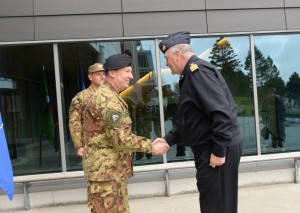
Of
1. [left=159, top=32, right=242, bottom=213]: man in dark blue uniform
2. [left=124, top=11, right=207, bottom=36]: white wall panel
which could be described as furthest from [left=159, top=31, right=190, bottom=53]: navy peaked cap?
[left=124, top=11, right=207, bottom=36]: white wall panel

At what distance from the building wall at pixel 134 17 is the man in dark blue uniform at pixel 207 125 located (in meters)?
Result: 2.87


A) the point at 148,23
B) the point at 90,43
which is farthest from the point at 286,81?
the point at 90,43

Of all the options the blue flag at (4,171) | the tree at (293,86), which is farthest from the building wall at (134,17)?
the blue flag at (4,171)

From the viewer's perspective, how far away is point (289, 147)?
19.9 feet

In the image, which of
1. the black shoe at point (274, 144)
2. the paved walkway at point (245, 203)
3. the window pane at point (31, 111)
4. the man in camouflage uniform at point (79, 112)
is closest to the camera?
the man in camouflage uniform at point (79, 112)

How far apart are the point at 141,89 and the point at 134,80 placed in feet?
0.57

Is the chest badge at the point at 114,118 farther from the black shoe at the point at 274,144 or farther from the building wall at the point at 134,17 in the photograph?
the black shoe at the point at 274,144

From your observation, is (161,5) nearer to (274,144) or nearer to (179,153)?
(179,153)

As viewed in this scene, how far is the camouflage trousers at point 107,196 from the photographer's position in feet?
8.95

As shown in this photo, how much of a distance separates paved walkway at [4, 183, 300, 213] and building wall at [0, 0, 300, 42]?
240 cm

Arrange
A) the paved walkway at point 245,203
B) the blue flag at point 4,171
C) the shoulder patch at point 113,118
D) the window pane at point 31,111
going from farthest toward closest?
1. the window pane at point 31,111
2. the paved walkway at point 245,203
3. the blue flag at point 4,171
4. the shoulder patch at point 113,118

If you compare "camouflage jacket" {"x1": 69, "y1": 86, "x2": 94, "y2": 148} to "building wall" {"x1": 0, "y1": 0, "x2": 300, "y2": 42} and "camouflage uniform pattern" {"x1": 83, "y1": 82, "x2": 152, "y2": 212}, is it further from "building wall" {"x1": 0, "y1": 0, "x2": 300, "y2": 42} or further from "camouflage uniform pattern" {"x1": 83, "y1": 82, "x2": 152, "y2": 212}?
"building wall" {"x1": 0, "y1": 0, "x2": 300, "y2": 42}

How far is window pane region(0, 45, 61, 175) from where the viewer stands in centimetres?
532

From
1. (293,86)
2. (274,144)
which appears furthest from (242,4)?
(274,144)
